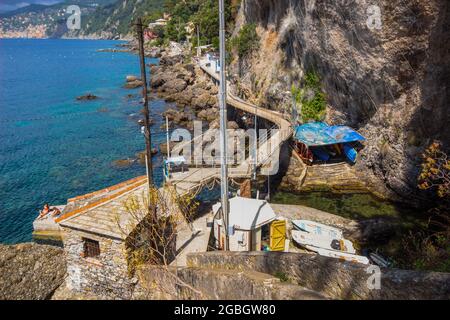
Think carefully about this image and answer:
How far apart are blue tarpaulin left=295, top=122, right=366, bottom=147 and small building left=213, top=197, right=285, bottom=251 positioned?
39.7 feet

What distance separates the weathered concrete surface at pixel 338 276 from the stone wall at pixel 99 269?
417 centimetres

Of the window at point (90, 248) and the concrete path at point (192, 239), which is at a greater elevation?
the window at point (90, 248)

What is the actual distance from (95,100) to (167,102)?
725 inches

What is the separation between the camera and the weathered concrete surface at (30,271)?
35.2ft

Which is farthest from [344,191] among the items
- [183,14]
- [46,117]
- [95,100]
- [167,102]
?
[183,14]

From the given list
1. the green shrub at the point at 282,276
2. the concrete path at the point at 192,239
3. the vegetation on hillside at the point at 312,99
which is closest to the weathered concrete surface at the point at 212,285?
the green shrub at the point at 282,276

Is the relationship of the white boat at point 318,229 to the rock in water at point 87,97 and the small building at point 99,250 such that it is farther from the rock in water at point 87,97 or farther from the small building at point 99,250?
the rock in water at point 87,97

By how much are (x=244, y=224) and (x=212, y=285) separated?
763 centimetres

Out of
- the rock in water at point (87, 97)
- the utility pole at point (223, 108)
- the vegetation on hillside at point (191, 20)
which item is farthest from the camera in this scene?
the vegetation on hillside at point (191, 20)

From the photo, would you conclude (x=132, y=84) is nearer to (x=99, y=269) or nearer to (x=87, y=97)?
(x=87, y=97)

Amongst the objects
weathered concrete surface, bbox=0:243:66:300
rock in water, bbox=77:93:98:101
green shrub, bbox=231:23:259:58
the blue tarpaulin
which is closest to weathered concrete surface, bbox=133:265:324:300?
weathered concrete surface, bbox=0:243:66:300

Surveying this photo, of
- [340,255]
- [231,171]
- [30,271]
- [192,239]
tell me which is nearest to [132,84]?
[231,171]

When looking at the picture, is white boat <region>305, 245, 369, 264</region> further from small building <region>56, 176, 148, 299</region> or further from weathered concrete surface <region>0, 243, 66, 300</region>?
weathered concrete surface <region>0, 243, 66, 300</region>

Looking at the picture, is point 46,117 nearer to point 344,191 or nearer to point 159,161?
point 159,161
